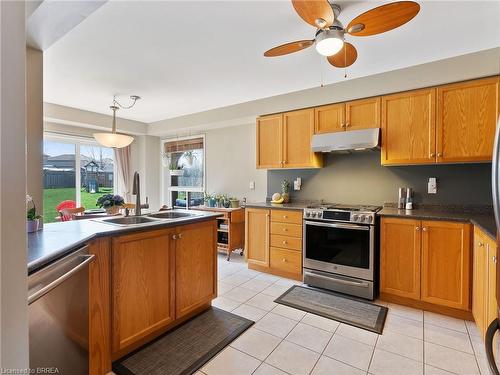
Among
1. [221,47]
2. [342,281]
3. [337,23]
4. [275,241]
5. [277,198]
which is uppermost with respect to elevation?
[221,47]

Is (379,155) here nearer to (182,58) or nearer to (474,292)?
(474,292)

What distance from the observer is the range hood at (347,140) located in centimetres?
288

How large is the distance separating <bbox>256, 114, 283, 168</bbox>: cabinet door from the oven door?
1097 mm

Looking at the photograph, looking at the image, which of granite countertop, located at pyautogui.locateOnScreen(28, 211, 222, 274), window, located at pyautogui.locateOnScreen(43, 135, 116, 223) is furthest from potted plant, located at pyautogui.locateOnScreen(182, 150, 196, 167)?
granite countertop, located at pyautogui.locateOnScreen(28, 211, 222, 274)

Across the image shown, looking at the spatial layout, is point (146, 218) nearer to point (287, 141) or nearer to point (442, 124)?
point (287, 141)

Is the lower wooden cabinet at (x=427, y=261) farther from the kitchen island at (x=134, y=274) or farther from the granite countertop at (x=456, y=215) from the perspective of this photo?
the kitchen island at (x=134, y=274)

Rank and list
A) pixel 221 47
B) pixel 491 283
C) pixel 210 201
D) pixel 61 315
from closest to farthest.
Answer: pixel 61 315 < pixel 491 283 < pixel 221 47 < pixel 210 201

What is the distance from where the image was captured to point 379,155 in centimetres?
322

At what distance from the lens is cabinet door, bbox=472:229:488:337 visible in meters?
1.86

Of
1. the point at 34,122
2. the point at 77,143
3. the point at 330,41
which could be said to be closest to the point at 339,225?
the point at 330,41

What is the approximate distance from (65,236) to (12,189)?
1265 mm

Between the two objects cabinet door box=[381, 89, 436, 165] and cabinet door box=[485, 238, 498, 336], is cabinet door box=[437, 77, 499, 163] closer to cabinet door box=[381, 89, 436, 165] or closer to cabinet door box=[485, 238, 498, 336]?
cabinet door box=[381, 89, 436, 165]

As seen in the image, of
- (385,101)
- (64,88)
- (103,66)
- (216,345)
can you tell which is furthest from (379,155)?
(64,88)

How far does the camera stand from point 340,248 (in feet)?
9.50
